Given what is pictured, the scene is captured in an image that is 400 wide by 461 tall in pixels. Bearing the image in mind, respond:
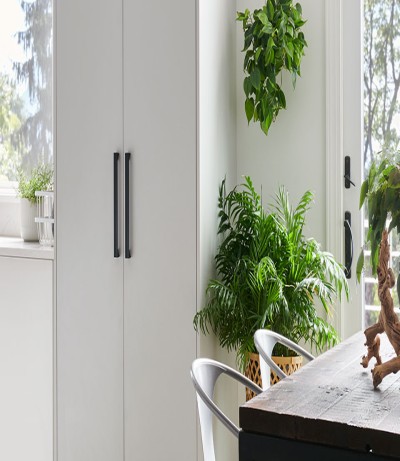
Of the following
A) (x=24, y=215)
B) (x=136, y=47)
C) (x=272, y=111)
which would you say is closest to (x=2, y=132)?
(x=24, y=215)

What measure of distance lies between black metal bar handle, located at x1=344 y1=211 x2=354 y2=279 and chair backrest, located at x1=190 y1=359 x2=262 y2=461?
1.03 meters

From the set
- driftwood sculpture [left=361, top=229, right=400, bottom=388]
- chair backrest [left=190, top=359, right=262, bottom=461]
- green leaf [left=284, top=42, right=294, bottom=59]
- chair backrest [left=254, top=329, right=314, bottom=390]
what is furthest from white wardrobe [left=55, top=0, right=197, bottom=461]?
driftwood sculpture [left=361, top=229, right=400, bottom=388]

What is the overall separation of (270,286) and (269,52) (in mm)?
888

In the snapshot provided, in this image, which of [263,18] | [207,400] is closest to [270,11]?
[263,18]

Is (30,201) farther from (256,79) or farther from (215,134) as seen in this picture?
(256,79)

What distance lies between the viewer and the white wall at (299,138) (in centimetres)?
301

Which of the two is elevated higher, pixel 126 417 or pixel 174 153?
pixel 174 153

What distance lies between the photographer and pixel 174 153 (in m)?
2.79

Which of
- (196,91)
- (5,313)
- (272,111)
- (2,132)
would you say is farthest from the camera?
(2,132)

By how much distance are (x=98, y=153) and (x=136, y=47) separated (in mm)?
448

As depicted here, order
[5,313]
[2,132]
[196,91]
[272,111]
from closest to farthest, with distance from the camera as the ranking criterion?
[196,91]
[272,111]
[5,313]
[2,132]

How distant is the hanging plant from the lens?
282 cm

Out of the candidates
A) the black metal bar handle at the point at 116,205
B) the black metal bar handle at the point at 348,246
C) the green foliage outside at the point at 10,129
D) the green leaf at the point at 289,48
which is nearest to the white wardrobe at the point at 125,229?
the black metal bar handle at the point at 116,205

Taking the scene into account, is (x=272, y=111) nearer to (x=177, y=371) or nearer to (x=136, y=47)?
(x=136, y=47)
